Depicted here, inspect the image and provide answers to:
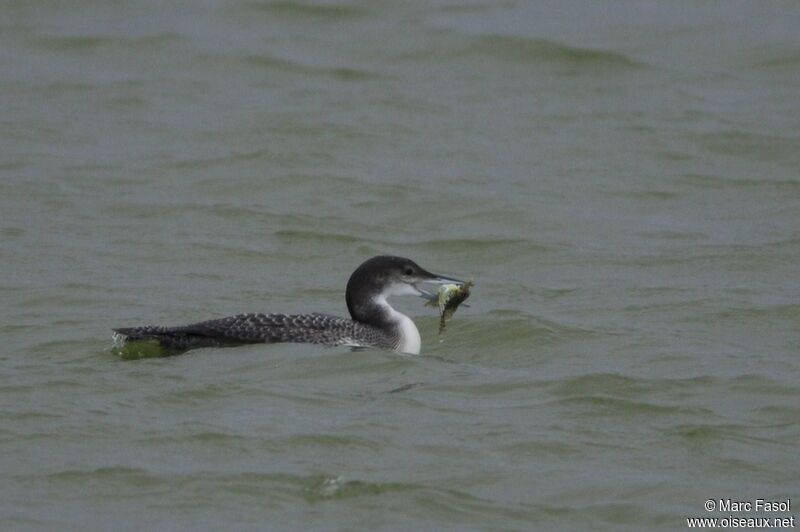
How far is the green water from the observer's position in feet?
25.6

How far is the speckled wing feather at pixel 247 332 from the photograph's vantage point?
32.5 feet

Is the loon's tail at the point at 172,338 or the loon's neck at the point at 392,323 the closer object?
the loon's tail at the point at 172,338

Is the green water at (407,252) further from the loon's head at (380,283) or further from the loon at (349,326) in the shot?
the loon's head at (380,283)

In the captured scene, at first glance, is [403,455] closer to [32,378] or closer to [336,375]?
[336,375]

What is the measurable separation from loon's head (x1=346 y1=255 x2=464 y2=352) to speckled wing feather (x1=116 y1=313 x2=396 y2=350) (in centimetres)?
44

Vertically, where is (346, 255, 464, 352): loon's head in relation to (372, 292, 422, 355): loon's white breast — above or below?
above

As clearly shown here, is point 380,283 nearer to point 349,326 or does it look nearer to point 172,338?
point 349,326

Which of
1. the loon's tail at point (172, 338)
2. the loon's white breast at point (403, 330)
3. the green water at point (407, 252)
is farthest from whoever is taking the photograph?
the loon's white breast at point (403, 330)

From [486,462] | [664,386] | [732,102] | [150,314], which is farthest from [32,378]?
[732,102]

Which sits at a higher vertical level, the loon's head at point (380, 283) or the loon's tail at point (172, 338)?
the loon's head at point (380, 283)

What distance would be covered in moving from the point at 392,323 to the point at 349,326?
33cm

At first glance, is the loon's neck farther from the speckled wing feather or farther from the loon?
the speckled wing feather

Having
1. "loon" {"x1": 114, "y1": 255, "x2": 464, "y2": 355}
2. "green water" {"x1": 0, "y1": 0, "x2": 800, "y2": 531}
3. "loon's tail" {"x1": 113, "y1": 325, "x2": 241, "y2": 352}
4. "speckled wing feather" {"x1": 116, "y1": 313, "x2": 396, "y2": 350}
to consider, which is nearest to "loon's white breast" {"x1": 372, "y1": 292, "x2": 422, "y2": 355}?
"loon" {"x1": 114, "y1": 255, "x2": 464, "y2": 355}

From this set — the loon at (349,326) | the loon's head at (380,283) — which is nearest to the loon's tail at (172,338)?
the loon at (349,326)
